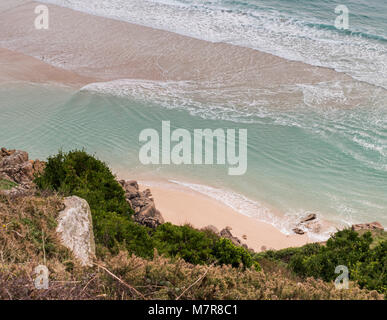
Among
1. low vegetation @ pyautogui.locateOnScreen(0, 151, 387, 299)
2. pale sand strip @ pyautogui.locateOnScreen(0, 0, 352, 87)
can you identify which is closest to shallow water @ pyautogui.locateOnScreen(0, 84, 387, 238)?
low vegetation @ pyautogui.locateOnScreen(0, 151, 387, 299)

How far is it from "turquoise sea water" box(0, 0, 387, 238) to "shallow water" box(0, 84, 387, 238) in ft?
0.15

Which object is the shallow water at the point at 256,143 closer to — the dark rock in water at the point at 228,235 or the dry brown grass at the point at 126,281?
the dark rock in water at the point at 228,235

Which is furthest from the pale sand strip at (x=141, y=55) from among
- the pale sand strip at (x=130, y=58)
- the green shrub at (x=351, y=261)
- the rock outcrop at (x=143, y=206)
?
the green shrub at (x=351, y=261)

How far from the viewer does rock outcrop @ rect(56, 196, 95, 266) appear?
6.07 metres

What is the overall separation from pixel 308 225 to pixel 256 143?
205 inches

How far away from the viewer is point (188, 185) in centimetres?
1412

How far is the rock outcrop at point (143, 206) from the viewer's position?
1108cm

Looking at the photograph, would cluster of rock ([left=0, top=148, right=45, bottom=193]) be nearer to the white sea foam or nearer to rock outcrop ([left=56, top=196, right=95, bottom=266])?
rock outcrop ([left=56, top=196, right=95, bottom=266])

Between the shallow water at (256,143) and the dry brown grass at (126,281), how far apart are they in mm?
7605

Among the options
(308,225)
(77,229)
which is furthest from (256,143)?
(77,229)

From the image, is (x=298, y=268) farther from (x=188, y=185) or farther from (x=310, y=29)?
(x=310, y=29)
